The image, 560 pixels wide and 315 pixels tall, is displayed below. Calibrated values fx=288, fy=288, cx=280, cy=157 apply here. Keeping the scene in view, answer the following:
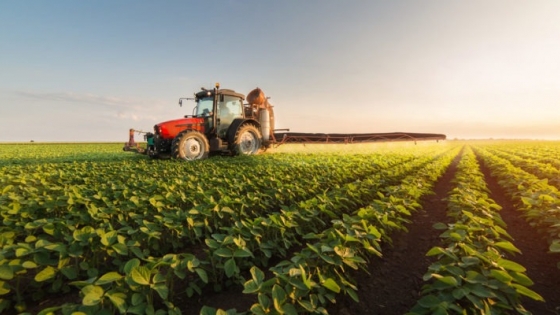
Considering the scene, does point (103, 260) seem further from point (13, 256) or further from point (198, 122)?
point (198, 122)

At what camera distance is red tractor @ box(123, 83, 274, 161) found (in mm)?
10602

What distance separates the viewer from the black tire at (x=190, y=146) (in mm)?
10133

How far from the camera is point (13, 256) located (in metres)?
2.49

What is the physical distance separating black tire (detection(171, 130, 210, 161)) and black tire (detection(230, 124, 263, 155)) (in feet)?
3.65

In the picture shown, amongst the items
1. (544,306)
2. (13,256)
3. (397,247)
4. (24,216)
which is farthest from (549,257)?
(24,216)

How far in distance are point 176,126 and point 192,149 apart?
122cm

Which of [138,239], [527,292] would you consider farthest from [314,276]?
[138,239]

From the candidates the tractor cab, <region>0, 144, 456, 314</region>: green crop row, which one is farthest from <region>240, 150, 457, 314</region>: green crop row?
the tractor cab

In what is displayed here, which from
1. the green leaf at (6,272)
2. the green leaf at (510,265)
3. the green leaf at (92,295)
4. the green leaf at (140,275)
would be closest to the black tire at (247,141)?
the green leaf at (6,272)

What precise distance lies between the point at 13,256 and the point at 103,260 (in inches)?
31.5

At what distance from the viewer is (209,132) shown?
11.5 meters

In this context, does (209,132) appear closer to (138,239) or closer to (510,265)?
(138,239)

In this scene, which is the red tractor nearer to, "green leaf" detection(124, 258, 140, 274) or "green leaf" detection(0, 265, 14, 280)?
"green leaf" detection(0, 265, 14, 280)

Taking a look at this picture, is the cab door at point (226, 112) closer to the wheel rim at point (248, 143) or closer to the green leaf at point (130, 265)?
the wheel rim at point (248, 143)
